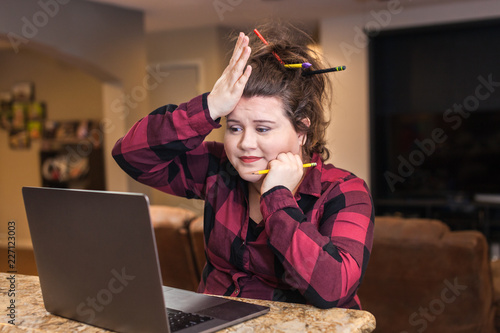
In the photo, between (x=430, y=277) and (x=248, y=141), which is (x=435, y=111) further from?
(x=248, y=141)

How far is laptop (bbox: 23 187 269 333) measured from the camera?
2.57ft

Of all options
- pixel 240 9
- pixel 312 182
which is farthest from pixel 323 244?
pixel 240 9

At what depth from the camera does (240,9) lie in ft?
18.6

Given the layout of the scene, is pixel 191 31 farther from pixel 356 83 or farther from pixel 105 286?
pixel 105 286

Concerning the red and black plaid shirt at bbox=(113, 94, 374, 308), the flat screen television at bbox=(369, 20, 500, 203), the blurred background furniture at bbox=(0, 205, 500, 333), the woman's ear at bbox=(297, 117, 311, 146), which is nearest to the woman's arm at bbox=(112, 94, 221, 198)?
the red and black plaid shirt at bbox=(113, 94, 374, 308)

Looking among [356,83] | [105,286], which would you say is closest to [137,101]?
[356,83]

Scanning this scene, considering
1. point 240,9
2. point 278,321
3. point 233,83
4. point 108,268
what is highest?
point 240,9

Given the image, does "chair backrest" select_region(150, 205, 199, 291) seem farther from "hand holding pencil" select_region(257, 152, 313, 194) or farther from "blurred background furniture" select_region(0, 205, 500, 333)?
"hand holding pencil" select_region(257, 152, 313, 194)

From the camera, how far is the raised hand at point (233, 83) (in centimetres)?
118

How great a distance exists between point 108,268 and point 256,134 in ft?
1.71

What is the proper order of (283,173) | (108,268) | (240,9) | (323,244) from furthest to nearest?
(240,9) < (283,173) < (323,244) < (108,268)

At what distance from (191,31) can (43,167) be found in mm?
2710

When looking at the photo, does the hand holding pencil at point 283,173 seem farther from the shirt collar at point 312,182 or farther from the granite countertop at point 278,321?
the granite countertop at point 278,321

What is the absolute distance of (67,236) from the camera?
891 millimetres
